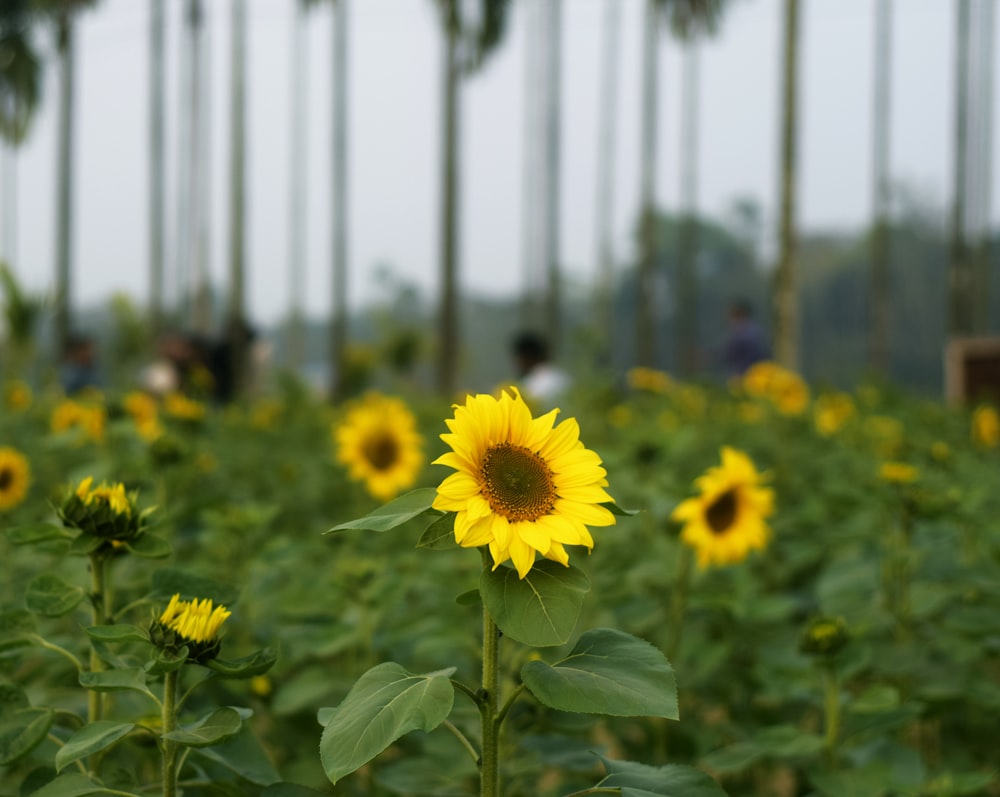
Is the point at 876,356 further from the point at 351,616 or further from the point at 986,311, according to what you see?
the point at 351,616

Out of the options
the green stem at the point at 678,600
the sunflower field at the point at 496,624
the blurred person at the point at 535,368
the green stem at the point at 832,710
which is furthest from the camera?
the blurred person at the point at 535,368

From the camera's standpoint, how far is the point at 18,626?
3.57ft

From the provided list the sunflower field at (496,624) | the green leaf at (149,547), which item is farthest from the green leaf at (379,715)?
the green leaf at (149,547)

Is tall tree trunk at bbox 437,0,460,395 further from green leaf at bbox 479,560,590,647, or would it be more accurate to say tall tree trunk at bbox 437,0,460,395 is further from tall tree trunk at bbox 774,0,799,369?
green leaf at bbox 479,560,590,647

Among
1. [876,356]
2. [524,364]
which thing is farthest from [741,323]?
[876,356]

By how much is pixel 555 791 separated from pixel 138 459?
1.35 m

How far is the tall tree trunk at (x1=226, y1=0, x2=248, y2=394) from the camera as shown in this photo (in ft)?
36.9

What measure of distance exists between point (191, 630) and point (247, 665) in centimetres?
7

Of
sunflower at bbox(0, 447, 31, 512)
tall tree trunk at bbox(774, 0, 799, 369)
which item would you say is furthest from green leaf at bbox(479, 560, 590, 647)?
tall tree trunk at bbox(774, 0, 799, 369)

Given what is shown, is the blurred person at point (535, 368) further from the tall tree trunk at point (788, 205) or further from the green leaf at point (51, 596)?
the green leaf at point (51, 596)

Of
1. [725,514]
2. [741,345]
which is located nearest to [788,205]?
[741,345]

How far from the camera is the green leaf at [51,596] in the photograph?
107 cm

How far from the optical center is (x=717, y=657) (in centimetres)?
195

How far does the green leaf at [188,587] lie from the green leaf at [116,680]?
123 millimetres
